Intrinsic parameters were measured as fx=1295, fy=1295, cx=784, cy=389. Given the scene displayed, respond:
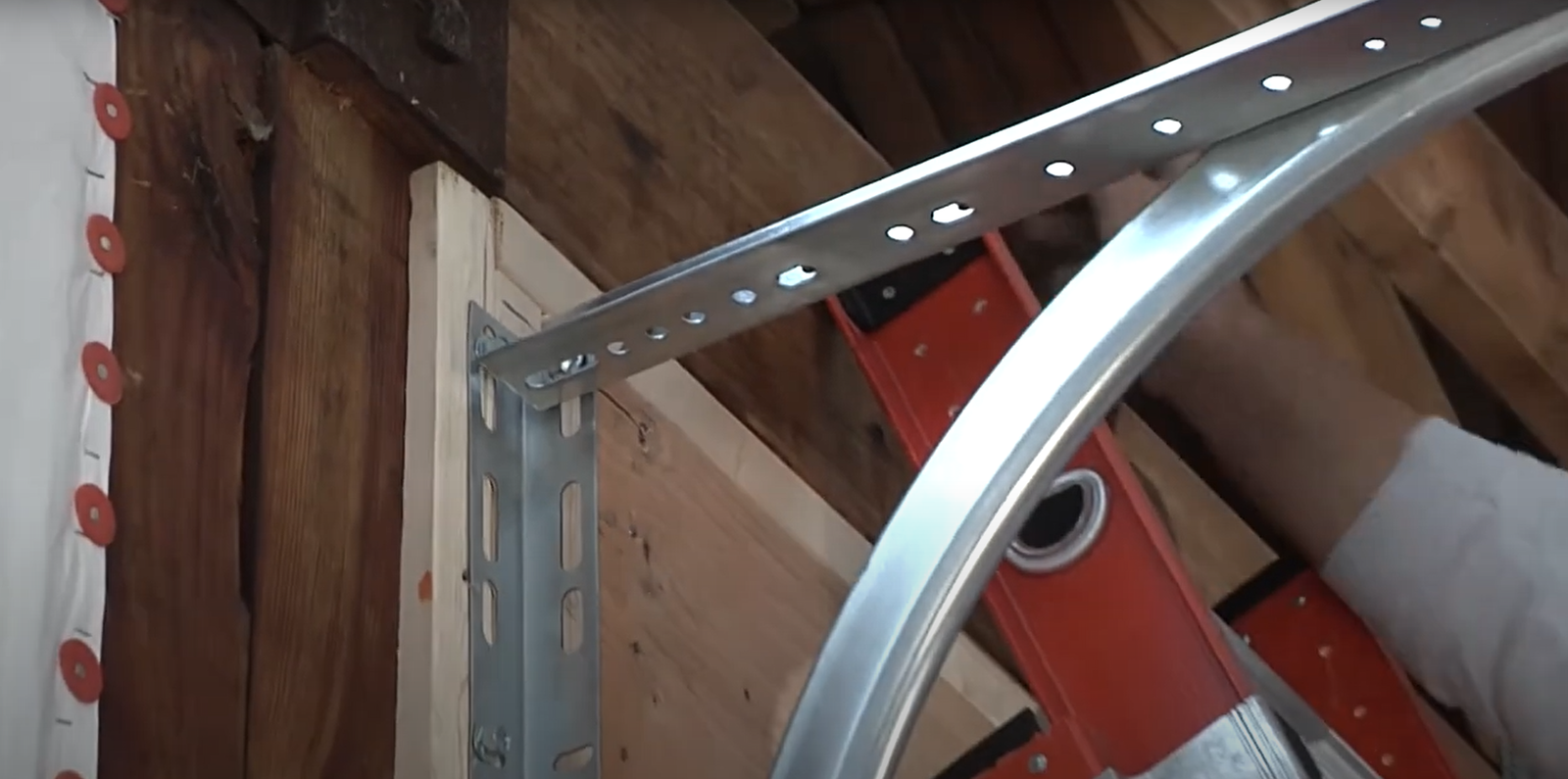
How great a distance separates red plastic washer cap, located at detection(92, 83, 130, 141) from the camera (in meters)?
0.59

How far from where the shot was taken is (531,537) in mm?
765

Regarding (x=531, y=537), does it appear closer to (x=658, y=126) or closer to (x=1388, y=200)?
(x=658, y=126)

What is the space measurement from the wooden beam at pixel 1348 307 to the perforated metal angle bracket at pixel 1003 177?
2.24ft

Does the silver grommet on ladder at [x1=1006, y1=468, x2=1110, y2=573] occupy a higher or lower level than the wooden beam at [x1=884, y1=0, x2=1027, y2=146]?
lower

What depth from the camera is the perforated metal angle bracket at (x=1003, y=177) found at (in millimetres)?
511

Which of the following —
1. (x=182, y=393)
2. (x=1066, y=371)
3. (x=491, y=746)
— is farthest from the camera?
(x=491, y=746)

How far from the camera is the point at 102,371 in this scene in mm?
562

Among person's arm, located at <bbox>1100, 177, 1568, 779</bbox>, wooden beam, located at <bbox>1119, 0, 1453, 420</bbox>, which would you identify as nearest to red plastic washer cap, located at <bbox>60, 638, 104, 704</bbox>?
person's arm, located at <bbox>1100, 177, 1568, 779</bbox>

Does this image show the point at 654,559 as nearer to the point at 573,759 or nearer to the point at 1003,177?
the point at 573,759

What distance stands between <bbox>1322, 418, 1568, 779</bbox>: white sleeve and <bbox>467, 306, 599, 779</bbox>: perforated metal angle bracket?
0.55m

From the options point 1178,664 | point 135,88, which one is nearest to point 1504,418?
point 1178,664

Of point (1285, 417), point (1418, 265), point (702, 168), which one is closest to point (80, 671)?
point (702, 168)

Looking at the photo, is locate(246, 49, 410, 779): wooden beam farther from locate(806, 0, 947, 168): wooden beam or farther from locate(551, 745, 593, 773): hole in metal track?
locate(806, 0, 947, 168): wooden beam

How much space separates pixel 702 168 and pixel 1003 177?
0.40m
